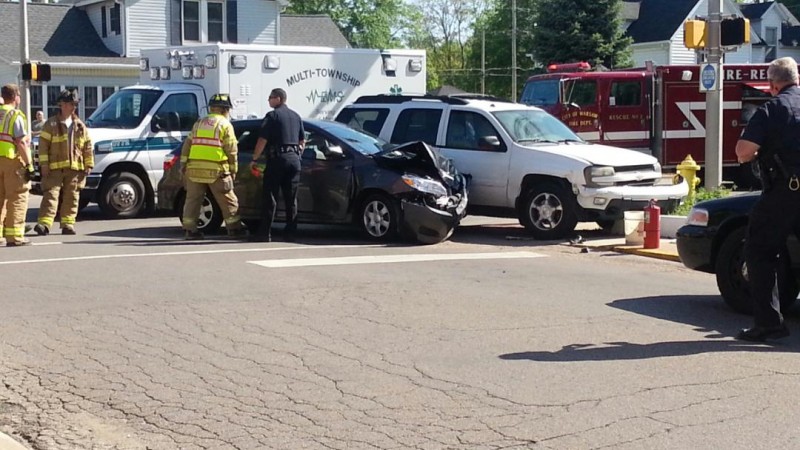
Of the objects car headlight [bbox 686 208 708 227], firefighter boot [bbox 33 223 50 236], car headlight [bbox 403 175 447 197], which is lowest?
firefighter boot [bbox 33 223 50 236]

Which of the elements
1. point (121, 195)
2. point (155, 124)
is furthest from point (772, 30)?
point (121, 195)

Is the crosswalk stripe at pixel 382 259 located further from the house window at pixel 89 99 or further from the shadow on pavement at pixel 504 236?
the house window at pixel 89 99

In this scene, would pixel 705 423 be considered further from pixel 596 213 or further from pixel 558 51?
pixel 558 51

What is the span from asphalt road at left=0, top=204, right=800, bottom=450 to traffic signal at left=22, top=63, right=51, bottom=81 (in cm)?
1368

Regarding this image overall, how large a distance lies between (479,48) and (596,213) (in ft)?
205

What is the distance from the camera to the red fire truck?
22.8 meters

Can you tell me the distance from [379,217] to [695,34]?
5.25 m

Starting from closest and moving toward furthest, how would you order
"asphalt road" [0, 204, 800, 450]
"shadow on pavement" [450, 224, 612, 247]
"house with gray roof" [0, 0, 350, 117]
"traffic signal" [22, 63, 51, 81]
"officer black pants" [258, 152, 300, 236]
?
1. "asphalt road" [0, 204, 800, 450]
2. "officer black pants" [258, 152, 300, 236]
3. "shadow on pavement" [450, 224, 612, 247]
4. "traffic signal" [22, 63, 51, 81]
5. "house with gray roof" [0, 0, 350, 117]

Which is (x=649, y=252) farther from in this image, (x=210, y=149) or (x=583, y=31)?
(x=583, y=31)

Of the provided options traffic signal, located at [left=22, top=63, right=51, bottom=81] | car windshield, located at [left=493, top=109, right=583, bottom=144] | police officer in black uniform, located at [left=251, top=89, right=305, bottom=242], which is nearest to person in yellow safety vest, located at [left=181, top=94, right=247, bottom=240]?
police officer in black uniform, located at [left=251, top=89, right=305, bottom=242]

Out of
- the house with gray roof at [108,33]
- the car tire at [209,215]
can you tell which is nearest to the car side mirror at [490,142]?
the car tire at [209,215]

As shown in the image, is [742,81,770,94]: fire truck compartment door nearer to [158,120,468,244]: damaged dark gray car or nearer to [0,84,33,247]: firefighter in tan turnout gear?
[158,120,468,244]: damaged dark gray car

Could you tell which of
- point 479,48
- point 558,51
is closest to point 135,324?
point 558,51

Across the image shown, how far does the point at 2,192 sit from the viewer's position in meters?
12.8
